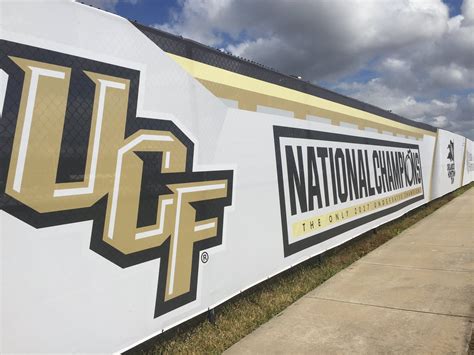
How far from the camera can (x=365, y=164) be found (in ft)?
26.8

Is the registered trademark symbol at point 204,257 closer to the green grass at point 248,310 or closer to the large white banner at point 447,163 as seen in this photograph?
the green grass at point 248,310

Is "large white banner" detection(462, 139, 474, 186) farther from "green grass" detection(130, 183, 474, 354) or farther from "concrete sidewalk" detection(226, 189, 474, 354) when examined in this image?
"green grass" detection(130, 183, 474, 354)

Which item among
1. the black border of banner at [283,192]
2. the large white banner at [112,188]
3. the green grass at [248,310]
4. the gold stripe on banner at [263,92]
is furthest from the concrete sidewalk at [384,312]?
the gold stripe on banner at [263,92]

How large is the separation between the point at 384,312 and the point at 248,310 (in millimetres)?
1388

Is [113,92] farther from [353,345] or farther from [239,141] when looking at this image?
[353,345]

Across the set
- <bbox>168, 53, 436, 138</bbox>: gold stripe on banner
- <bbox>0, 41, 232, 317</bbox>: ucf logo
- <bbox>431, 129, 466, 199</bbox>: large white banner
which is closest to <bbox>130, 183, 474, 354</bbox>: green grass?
<bbox>0, 41, 232, 317</bbox>: ucf logo

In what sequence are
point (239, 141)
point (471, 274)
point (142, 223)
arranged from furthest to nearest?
point (471, 274)
point (239, 141)
point (142, 223)

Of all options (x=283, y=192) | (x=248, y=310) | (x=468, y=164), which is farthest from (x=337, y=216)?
(x=468, y=164)

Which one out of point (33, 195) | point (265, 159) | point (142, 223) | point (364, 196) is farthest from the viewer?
point (364, 196)

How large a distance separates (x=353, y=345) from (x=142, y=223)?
2.02m

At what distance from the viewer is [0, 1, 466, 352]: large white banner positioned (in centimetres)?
255

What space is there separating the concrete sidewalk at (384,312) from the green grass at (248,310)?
14 centimetres

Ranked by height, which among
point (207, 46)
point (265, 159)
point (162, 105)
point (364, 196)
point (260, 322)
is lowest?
point (260, 322)

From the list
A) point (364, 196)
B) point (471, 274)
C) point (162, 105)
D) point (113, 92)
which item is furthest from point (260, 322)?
point (364, 196)
